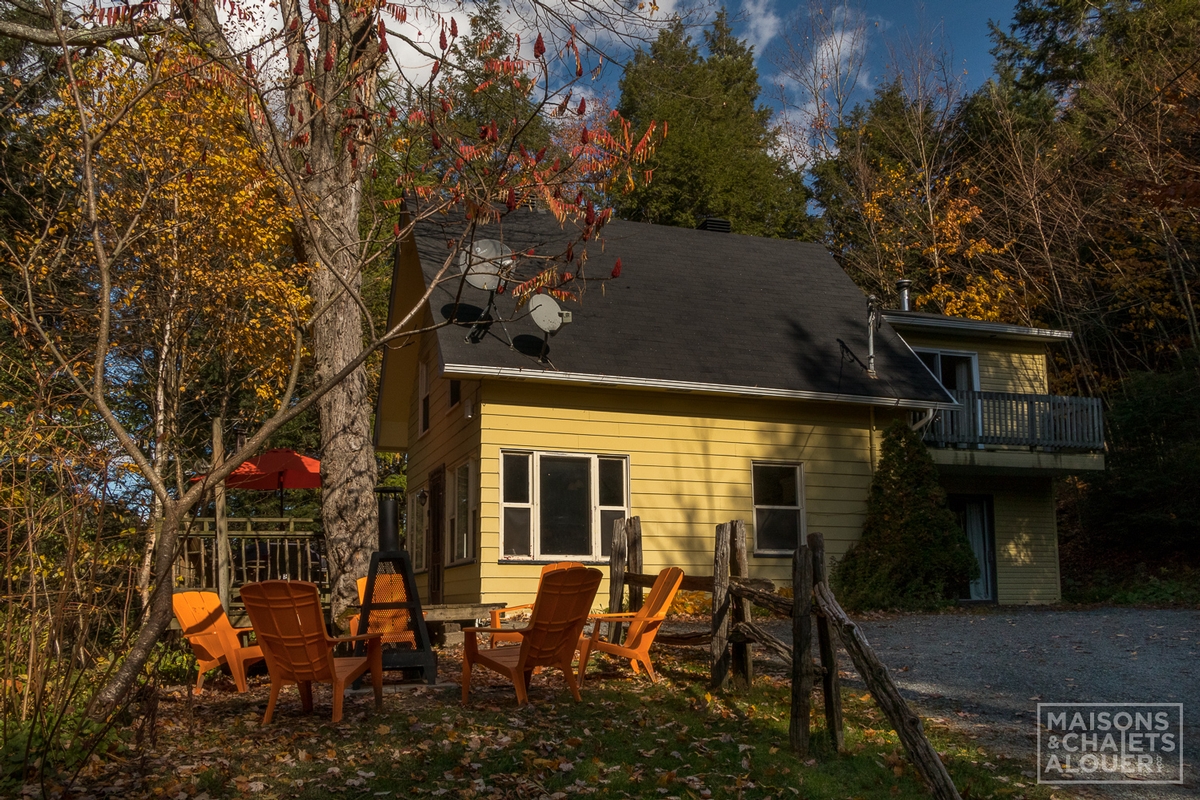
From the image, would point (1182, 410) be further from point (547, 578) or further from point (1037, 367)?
point (547, 578)

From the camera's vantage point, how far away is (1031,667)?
9508 millimetres

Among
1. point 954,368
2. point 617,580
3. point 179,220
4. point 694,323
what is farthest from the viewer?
point 954,368

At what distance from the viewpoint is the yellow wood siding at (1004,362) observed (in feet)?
66.7

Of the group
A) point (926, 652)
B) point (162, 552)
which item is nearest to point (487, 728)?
point (162, 552)

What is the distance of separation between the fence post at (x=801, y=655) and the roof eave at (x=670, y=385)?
749cm

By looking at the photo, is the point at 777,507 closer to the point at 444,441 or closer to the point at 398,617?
the point at 444,441

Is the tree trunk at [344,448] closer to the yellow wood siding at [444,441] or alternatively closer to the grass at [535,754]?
the yellow wood siding at [444,441]

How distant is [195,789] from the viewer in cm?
539

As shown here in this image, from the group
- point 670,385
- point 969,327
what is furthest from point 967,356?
point 670,385

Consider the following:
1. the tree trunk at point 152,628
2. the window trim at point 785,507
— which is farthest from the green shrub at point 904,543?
the tree trunk at point 152,628

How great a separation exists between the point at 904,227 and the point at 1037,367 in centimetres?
1118

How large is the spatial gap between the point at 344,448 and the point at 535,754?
259 inches

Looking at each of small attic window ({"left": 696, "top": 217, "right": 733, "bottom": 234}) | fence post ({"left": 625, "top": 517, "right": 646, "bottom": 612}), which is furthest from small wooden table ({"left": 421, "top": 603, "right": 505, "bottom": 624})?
small attic window ({"left": 696, "top": 217, "right": 733, "bottom": 234})

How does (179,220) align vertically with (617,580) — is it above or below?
above
